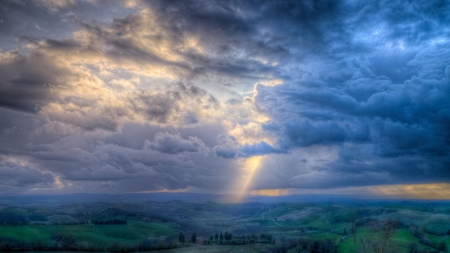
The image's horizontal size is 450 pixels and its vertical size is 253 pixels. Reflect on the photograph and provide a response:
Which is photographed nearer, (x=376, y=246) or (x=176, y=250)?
(x=376, y=246)

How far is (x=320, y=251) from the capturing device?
582 ft

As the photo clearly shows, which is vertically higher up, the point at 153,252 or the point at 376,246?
the point at 376,246

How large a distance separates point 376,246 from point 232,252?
125265 mm

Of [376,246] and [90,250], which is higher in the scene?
[376,246]

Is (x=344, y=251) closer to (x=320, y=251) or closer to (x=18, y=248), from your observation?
(x=320, y=251)

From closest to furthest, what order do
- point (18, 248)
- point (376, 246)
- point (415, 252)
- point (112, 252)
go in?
point (376, 246) < point (415, 252) < point (18, 248) < point (112, 252)

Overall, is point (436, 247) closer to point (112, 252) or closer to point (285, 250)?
point (285, 250)

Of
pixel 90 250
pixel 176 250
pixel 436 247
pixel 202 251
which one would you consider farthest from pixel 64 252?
pixel 436 247

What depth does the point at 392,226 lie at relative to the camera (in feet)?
283

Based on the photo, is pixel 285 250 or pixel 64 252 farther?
pixel 64 252

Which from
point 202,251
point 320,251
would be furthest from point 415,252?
point 202,251

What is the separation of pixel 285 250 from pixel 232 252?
A: 1397 inches

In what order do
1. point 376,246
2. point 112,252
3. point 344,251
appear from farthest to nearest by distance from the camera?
1. point 112,252
2. point 344,251
3. point 376,246

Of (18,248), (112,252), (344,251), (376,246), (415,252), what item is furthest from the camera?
(112,252)
